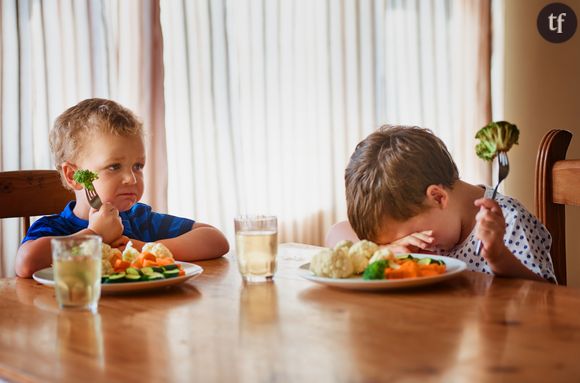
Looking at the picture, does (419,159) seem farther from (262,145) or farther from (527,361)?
(262,145)

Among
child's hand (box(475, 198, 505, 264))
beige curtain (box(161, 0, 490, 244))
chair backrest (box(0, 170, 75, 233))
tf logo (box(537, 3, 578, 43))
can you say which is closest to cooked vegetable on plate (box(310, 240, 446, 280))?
child's hand (box(475, 198, 505, 264))

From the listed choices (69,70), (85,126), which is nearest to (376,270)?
(85,126)

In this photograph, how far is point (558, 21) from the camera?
4.72 meters

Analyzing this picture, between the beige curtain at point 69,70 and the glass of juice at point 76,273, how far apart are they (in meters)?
2.12

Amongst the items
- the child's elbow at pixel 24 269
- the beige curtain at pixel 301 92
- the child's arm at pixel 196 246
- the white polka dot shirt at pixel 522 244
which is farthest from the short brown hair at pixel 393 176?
the beige curtain at pixel 301 92

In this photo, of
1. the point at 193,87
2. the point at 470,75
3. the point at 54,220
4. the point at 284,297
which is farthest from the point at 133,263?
the point at 470,75

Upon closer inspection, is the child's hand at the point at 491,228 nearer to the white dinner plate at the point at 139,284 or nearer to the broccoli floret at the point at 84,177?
the white dinner plate at the point at 139,284

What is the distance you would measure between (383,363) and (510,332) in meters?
0.20

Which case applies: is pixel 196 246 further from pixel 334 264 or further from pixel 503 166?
pixel 503 166

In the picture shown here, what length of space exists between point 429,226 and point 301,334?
806 mm

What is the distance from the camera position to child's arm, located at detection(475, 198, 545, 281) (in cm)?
134

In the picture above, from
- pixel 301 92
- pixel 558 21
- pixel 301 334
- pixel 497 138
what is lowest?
pixel 301 334

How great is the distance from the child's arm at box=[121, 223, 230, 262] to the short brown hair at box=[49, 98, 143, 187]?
33 centimetres

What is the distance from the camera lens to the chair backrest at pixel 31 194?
1.92 m
